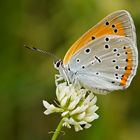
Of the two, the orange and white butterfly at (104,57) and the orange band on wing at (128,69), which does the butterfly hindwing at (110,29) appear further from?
the orange band on wing at (128,69)

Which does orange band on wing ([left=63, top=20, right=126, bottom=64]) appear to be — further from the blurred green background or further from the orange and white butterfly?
the blurred green background

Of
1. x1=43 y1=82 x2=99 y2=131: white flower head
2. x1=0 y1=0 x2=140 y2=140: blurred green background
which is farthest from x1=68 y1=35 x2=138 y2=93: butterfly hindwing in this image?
x1=0 y1=0 x2=140 y2=140: blurred green background

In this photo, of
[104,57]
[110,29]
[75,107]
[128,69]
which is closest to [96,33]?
[110,29]

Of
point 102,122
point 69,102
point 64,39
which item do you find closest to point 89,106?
point 69,102

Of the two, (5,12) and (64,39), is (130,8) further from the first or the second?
(5,12)

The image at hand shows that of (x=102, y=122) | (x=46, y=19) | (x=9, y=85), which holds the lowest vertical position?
(x=102, y=122)

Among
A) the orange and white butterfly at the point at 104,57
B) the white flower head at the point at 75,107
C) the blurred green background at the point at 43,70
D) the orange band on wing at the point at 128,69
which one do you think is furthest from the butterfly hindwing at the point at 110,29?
the blurred green background at the point at 43,70

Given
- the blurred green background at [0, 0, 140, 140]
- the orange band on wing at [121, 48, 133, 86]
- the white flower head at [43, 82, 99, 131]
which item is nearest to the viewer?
the white flower head at [43, 82, 99, 131]
